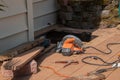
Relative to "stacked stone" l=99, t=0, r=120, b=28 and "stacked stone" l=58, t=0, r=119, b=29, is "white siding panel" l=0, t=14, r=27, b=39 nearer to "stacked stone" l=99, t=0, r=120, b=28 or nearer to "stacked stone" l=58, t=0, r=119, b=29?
"stacked stone" l=58, t=0, r=119, b=29

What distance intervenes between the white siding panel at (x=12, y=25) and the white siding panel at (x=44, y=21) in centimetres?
115

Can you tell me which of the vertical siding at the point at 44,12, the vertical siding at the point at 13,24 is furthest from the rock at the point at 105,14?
the vertical siding at the point at 13,24

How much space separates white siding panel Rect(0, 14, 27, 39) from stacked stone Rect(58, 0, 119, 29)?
1.68m

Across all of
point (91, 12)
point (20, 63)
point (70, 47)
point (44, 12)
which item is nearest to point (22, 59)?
point (20, 63)

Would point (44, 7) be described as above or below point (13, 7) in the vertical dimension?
below

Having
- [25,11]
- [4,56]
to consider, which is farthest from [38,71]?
[25,11]

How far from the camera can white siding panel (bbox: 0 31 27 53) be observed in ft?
14.6

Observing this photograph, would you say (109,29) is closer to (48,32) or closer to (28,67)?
(48,32)

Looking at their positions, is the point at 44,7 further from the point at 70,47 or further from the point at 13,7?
the point at 70,47

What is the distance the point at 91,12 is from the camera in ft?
20.1

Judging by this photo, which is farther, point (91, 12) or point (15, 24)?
point (91, 12)

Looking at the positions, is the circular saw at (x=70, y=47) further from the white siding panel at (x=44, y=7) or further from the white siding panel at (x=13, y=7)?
the white siding panel at (x=44, y=7)

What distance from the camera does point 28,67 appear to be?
3732mm

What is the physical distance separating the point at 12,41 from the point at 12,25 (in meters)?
0.25
